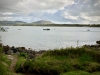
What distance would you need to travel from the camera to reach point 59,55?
15.4 metres

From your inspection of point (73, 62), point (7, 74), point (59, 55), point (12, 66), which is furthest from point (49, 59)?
point (7, 74)

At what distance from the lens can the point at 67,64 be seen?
1344 cm

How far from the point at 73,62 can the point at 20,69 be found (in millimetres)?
4107

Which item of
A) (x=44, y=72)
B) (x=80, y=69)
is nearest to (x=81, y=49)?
(x=80, y=69)

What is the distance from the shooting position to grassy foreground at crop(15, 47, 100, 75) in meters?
12.9

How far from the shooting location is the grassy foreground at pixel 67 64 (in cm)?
1288

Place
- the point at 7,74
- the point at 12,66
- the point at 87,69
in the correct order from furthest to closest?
the point at 12,66 < the point at 87,69 < the point at 7,74

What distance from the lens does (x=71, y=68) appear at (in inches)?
520

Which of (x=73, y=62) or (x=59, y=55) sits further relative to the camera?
(x=59, y=55)

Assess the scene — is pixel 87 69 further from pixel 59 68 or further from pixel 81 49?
pixel 81 49

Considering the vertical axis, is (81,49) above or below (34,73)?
above

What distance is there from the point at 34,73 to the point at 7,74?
265 centimetres

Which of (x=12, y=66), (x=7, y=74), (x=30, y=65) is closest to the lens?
(x=7, y=74)

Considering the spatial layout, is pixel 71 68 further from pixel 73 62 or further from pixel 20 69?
pixel 20 69
